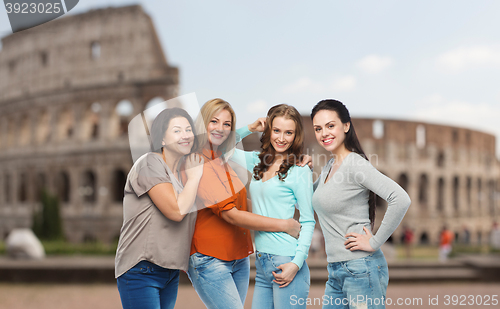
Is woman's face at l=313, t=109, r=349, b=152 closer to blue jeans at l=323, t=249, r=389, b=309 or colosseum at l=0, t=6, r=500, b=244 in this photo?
blue jeans at l=323, t=249, r=389, b=309

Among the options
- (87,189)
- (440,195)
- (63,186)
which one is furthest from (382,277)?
(440,195)

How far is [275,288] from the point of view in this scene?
7.07 ft

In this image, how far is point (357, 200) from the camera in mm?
2211

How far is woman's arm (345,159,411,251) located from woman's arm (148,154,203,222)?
2.94 feet

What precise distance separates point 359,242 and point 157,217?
3.69 feet

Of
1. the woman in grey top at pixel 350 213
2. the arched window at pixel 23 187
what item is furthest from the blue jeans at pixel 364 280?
the arched window at pixel 23 187

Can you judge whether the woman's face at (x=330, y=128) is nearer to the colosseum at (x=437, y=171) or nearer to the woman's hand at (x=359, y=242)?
the woman's hand at (x=359, y=242)

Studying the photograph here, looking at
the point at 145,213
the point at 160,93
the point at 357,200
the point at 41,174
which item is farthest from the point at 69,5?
the point at 41,174

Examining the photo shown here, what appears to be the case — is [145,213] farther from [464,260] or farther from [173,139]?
[464,260]

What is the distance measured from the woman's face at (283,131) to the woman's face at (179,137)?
48 centimetres

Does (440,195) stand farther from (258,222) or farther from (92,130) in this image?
(258,222)

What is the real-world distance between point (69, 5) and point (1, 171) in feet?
82.9

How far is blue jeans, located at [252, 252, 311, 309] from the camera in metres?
2.13

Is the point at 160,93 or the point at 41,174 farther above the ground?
the point at 160,93
